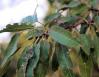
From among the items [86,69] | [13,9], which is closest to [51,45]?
[86,69]

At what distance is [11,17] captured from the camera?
80.8 inches

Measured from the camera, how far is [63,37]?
0.77 meters

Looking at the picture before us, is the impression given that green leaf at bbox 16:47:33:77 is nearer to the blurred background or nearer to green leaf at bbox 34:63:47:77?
green leaf at bbox 34:63:47:77

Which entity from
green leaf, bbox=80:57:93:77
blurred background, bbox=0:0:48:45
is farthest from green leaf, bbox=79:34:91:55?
blurred background, bbox=0:0:48:45

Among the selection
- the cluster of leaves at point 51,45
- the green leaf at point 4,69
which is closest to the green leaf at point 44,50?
the cluster of leaves at point 51,45

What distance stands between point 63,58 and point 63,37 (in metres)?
0.08

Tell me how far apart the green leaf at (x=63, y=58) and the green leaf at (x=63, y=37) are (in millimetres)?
65

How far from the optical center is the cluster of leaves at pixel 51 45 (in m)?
0.79

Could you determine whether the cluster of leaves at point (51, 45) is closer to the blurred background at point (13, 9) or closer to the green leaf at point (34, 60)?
the green leaf at point (34, 60)

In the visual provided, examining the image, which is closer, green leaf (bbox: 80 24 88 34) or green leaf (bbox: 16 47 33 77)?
green leaf (bbox: 16 47 33 77)

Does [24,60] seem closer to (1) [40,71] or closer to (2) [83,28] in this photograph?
(1) [40,71]

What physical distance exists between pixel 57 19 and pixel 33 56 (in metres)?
0.16

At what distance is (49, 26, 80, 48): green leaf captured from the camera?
2.47 ft

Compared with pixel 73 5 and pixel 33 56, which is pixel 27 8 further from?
pixel 33 56
